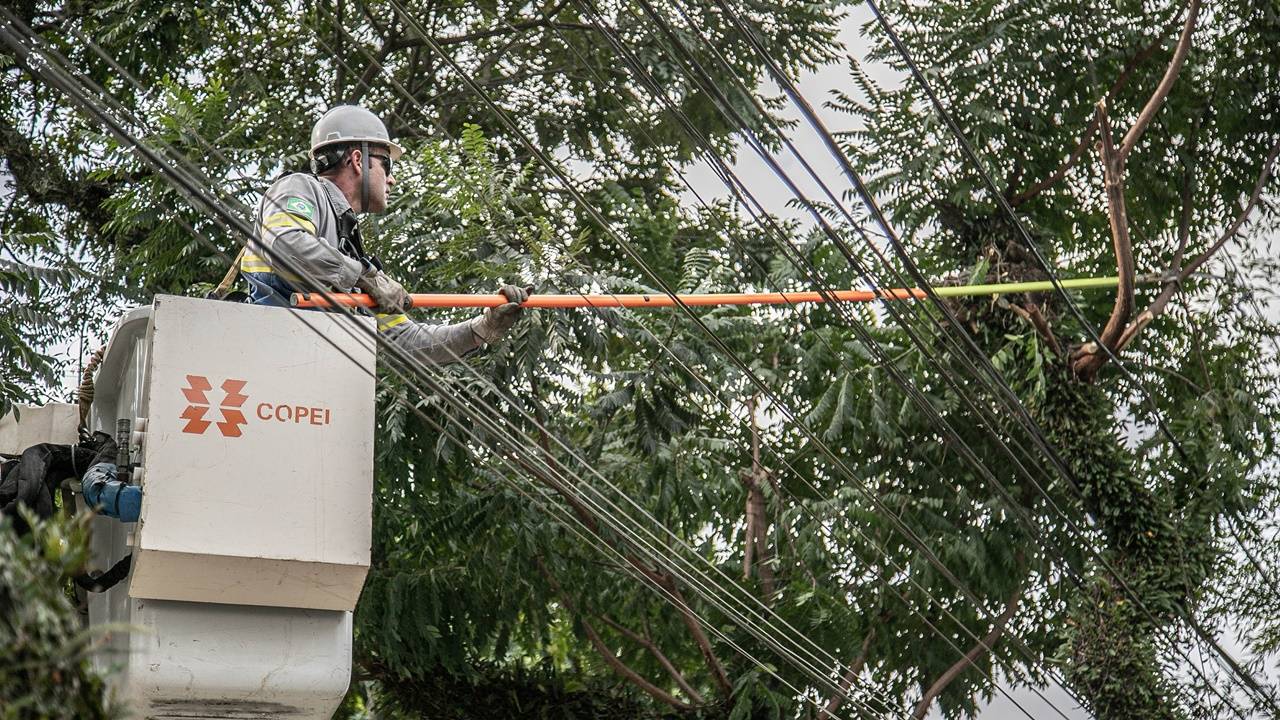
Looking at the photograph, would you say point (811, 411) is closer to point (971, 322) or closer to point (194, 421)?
point (971, 322)

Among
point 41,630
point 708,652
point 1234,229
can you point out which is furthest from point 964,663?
point 41,630

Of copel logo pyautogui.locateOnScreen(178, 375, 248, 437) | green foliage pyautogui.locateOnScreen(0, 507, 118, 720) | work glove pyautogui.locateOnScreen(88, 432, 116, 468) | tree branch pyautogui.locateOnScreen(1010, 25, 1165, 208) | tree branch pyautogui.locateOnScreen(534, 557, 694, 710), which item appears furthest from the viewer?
tree branch pyautogui.locateOnScreen(1010, 25, 1165, 208)

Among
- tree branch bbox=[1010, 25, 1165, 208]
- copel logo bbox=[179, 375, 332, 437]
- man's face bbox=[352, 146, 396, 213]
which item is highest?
tree branch bbox=[1010, 25, 1165, 208]

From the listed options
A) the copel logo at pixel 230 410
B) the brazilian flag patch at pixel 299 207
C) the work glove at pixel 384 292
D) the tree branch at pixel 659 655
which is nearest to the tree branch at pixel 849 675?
the tree branch at pixel 659 655

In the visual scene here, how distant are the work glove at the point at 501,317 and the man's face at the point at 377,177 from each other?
0.73 meters

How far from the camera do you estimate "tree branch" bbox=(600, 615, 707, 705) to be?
1217 centimetres

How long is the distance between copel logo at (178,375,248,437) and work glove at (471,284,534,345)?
1.25 m

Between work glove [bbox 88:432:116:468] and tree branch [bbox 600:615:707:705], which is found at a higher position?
work glove [bbox 88:432:116:468]

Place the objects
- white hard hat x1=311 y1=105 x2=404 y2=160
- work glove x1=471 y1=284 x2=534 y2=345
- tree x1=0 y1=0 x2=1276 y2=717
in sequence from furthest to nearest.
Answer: tree x1=0 y1=0 x2=1276 y2=717, white hard hat x1=311 y1=105 x2=404 y2=160, work glove x1=471 y1=284 x2=534 y2=345

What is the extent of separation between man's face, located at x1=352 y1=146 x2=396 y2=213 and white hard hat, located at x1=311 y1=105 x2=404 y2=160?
0.05 metres

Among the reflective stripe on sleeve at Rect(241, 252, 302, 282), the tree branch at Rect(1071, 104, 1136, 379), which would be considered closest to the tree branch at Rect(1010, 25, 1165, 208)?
the tree branch at Rect(1071, 104, 1136, 379)

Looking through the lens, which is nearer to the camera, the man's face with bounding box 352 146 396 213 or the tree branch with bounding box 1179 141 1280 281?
the man's face with bounding box 352 146 396 213

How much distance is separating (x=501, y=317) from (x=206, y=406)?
1418 millimetres

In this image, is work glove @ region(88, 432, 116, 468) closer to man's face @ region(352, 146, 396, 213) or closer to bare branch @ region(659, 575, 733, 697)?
man's face @ region(352, 146, 396, 213)
